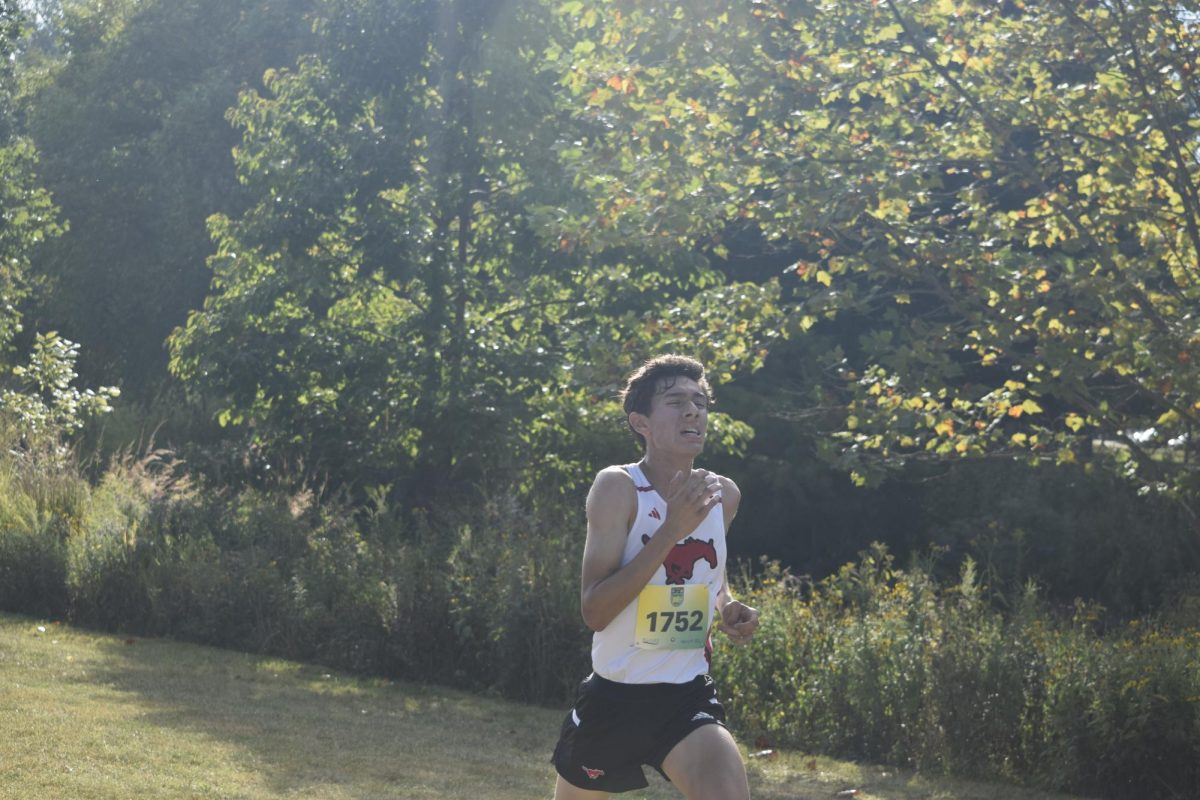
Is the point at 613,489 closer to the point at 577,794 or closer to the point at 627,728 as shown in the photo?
the point at 627,728

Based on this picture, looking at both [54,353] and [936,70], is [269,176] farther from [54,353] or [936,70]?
[936,70]

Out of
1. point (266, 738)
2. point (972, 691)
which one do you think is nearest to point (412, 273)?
point (266, 738)

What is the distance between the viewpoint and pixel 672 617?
5.06 metres

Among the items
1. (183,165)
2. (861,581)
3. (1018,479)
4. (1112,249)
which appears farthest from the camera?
(183,165)

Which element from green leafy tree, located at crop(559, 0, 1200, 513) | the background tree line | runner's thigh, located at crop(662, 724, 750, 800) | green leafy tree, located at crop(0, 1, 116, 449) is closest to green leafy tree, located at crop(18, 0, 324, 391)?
green leafy tree, located at crop(0, 1, 116, 449)

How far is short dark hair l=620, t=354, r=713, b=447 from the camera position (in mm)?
5176

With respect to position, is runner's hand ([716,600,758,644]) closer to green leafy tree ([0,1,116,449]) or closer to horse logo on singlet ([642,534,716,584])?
horse logo on singlet ([642,534,716,584])

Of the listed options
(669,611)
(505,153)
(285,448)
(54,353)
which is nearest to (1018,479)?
(505,153)

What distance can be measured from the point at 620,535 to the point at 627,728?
26.5 inches

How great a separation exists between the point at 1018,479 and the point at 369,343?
404 inches

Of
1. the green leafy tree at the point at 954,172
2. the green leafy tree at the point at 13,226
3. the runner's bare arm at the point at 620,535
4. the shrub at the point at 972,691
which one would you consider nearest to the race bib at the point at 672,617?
the runner's bare arm at the point at 620,535

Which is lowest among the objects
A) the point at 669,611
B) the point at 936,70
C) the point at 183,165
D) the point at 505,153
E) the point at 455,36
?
the point at 669,611

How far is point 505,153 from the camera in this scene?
1906 centimetres

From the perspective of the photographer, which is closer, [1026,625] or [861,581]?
[1026,625]
